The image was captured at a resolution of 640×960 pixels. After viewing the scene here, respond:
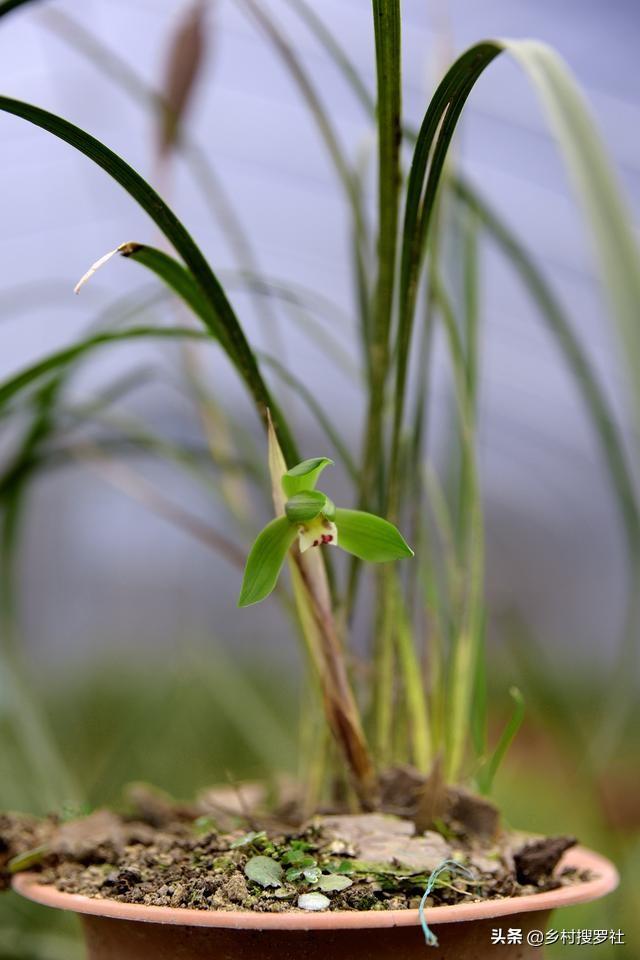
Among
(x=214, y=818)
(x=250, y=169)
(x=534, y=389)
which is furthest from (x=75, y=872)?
(x=534, y=389)

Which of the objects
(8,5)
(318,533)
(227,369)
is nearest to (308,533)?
(318,533)

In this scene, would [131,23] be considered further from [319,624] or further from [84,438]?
[319,624]

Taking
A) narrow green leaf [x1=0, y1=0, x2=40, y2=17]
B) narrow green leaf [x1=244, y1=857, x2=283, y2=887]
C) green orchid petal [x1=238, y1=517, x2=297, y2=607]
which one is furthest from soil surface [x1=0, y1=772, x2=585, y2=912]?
narrow green leaf [x1=0, y1=0, x2=40, y2=17]

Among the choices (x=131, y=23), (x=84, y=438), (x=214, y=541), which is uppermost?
(x=131, y=23)

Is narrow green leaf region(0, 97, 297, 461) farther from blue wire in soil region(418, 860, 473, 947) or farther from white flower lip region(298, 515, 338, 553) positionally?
blue wire in soil region(418, 860, 473, 947)

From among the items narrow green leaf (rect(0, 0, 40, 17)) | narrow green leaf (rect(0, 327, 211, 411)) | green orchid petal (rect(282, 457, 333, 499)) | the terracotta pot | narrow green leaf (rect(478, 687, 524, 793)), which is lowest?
the terracotta pot

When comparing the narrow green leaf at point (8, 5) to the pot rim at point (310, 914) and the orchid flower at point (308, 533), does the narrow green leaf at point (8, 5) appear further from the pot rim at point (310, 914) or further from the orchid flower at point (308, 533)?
the pot rim at point (310, 914)

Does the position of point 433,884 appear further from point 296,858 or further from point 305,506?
point 305,506
